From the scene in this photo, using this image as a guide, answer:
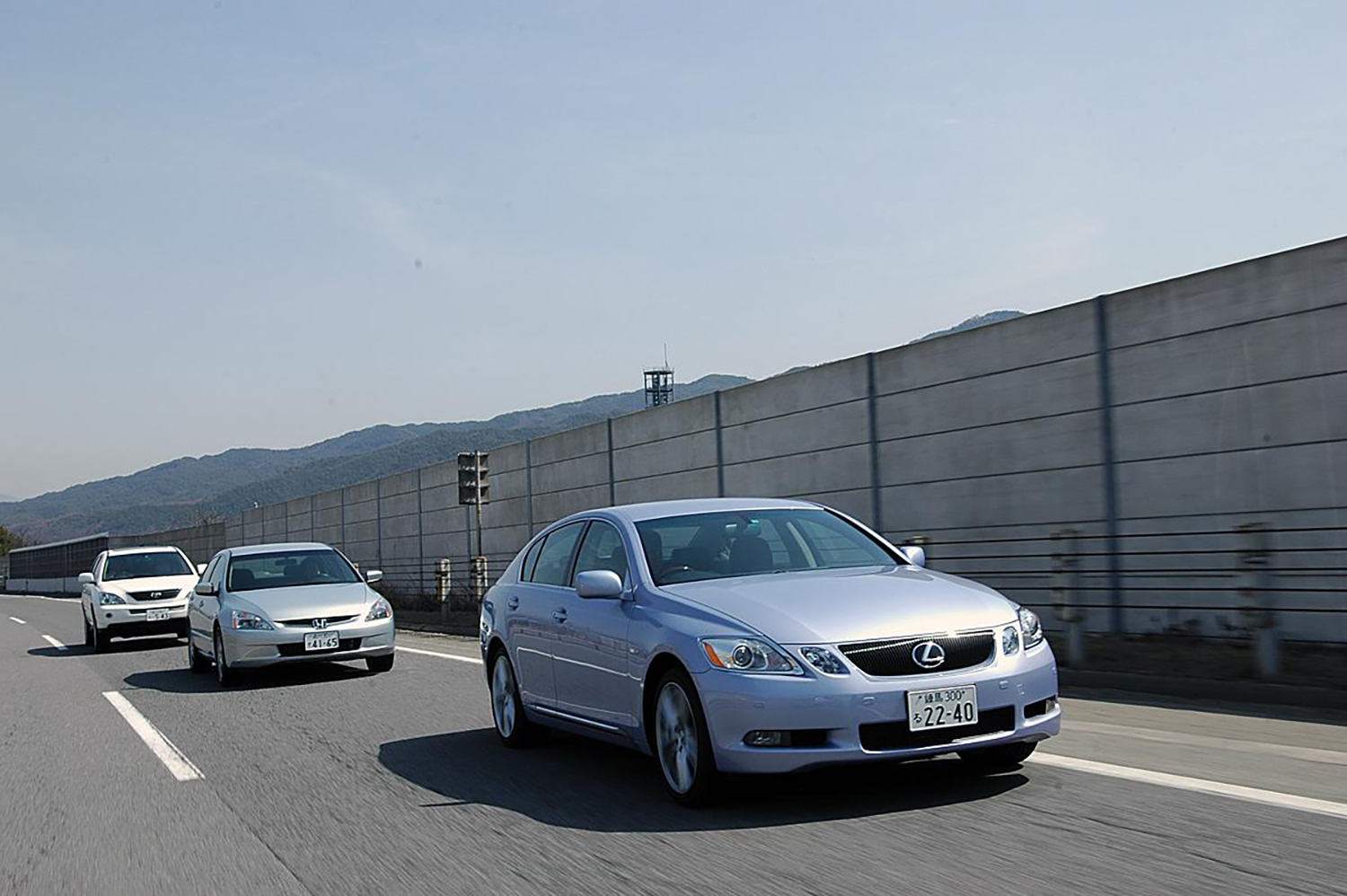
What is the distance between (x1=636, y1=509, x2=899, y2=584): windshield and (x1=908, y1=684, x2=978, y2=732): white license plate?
1494 mm

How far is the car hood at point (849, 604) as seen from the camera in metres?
6.57

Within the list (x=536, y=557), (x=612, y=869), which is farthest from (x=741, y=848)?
(x=536, y=557)

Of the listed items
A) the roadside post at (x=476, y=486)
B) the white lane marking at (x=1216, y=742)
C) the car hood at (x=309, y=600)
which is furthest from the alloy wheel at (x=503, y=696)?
the roadside post at (x=476, y=486)

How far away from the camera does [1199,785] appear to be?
6934 mm

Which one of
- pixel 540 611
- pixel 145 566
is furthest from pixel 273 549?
pixel 540 611

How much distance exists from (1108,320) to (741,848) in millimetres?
9786

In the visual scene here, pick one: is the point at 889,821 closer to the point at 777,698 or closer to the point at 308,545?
the point at 777,698

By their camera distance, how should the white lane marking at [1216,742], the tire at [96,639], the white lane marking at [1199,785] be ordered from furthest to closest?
the tire at [96,639] < the white lane marking at [1216,742] < the white lane marking at [1199,785]

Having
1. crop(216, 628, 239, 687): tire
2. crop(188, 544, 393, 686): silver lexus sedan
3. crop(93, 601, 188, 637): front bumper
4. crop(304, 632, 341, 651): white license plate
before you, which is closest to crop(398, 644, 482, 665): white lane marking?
crop(188, 544, 393, 686): silver lexus sedan

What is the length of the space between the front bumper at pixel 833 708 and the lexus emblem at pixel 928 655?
60 mm

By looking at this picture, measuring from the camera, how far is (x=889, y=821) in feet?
21.1

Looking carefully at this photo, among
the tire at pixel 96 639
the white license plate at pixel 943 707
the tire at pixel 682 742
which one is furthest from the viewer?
the tire at pixel 96 639

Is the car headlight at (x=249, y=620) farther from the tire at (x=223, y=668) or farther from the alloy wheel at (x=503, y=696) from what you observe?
the alloy wheel at (x=503, y=696)

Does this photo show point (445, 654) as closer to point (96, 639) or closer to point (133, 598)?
point (133, 598)
